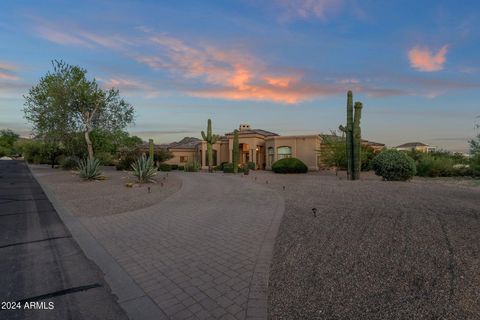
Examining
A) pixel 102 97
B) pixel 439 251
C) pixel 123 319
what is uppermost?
pixel 102 97

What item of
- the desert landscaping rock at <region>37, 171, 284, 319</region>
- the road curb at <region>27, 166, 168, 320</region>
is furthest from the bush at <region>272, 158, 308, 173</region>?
the road curb at <region>27, 166, 168, 320</region>

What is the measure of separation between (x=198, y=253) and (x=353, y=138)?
1611cm

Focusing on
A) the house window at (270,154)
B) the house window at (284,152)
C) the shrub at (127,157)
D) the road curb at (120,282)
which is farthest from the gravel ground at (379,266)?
the shrub at (127,157)

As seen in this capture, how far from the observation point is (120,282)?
417 cm

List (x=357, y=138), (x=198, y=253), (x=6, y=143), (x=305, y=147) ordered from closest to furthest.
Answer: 1. (x=198, y=253)
2. (x=357, y=138)
3. (x=305, y=147)
4. (x=6, y=143)

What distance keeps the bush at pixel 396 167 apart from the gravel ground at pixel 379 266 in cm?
888

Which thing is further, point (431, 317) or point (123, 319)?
point (123, 319)

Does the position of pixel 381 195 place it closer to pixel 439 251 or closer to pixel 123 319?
pixel 439 251

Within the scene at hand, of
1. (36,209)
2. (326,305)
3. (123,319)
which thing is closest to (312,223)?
(326,305)

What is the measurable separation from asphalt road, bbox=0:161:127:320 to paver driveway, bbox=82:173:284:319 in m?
0.56

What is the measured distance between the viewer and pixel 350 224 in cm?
682

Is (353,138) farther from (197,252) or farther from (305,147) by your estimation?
(197,252)

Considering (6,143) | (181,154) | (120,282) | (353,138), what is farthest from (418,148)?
(6,143)

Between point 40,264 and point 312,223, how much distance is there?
5.89m
